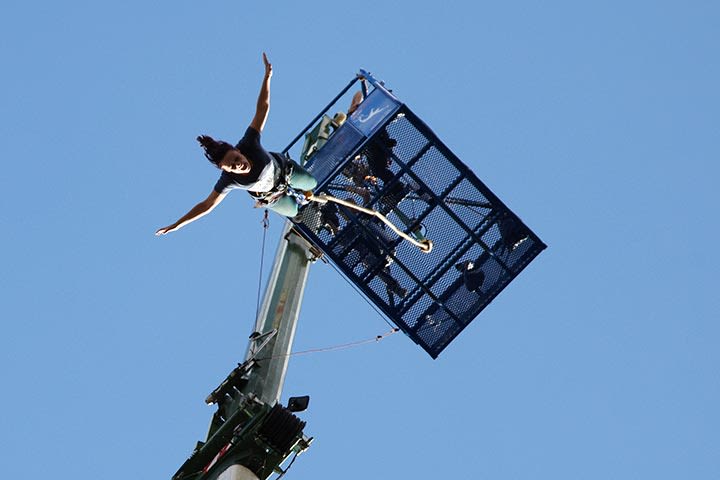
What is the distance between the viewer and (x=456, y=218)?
14.8 meters

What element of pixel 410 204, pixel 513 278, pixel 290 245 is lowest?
pixel 513 278

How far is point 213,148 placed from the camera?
38.8 feet

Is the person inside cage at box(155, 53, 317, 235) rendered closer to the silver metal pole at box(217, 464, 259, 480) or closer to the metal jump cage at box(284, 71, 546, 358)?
the metal jump cage at box(284, 71, 546, 358)

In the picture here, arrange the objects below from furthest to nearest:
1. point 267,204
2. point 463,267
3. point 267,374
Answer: point 463,267, point 267,374, point 267,204

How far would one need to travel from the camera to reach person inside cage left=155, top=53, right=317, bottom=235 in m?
11.9

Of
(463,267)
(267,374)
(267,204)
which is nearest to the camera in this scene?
(267,204)

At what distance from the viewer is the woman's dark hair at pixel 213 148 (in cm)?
1177

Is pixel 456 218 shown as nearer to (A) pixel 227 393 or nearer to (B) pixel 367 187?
(B) pixel 367 187

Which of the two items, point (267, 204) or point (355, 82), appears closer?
point (267, 204)

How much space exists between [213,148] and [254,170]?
722 mm

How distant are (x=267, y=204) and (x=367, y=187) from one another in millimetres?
1628

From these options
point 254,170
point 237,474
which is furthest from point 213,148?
point 237,474

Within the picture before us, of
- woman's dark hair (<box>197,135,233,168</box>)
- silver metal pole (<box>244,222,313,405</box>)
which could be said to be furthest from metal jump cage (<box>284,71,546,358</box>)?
woman's dark hair (<box>197,135,233,168</box>)

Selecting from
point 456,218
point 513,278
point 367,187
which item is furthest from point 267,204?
A: point 513,278
